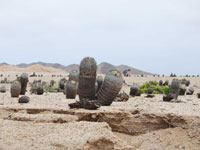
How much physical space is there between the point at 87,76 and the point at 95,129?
3.47 m

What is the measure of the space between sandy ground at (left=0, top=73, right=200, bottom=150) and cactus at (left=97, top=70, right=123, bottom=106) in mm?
1676


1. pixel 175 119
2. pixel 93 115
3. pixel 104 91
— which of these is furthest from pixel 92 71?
pixel 175 119

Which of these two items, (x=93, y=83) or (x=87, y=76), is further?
(x=93, y=83)

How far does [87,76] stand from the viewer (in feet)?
32.6

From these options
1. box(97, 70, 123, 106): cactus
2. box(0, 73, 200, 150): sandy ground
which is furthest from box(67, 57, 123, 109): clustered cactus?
box(0, 73, 200, 150): sandy ground

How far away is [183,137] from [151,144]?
73cm

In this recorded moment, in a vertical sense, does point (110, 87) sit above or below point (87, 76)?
below

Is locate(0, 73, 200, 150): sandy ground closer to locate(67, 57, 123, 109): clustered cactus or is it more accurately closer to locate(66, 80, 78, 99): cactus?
locate(67, 57, 123, 109): clustered cactus

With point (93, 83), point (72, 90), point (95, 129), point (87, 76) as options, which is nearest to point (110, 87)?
point (93, 83)

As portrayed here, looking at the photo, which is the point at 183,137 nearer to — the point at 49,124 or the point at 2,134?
the point at 49,124

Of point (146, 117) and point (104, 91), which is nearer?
point (146, 117)

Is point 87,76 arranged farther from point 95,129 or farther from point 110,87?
point 95,129

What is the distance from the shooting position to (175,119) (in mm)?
7906

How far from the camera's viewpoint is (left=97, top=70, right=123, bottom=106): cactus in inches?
396
